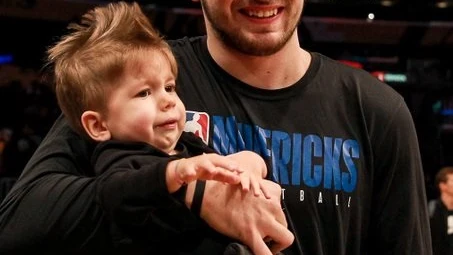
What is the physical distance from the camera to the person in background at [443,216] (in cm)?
546

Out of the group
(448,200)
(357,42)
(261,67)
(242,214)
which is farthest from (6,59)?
(242,214)

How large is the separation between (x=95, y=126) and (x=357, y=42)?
7.68 m

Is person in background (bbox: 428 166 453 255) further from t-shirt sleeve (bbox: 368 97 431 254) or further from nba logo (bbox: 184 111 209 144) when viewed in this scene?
nba logo (bbox: 184 111 209 144)

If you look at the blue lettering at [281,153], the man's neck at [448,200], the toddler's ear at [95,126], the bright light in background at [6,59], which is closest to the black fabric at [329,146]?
the blue lettering at [281,153]

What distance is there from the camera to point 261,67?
64.7 inches

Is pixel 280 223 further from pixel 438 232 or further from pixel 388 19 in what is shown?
pixel 388 19

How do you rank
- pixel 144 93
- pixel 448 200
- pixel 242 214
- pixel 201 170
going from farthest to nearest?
pixel 448 200
pixel 144 93
pixel 242 214
pixel 201 170

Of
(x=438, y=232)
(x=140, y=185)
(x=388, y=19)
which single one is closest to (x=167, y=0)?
(x=388, y=19)

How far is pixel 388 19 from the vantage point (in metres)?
8.52

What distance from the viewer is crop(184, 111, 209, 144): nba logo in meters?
1.54

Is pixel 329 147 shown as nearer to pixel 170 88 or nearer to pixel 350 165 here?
pixel 350 165

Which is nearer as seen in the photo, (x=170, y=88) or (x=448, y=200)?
(x=170, y=88)

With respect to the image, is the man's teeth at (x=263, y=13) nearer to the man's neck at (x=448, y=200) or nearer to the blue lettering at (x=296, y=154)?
the blue lettering at (x=296, y=154)

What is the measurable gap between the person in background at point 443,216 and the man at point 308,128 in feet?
13.0
